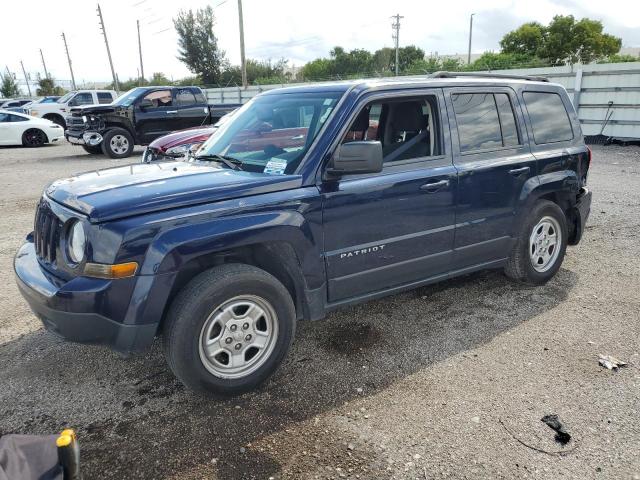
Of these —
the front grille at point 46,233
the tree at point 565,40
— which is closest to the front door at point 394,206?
the front grille at point 46,233

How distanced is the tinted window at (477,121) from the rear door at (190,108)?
12372 mm

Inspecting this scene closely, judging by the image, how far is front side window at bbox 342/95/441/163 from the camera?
3.66 m

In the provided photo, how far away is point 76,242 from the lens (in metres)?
2.78

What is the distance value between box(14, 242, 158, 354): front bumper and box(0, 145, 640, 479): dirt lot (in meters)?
0.52

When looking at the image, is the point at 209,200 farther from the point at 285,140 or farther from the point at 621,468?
the point at 621,468

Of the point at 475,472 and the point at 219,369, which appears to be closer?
the point at 475,472

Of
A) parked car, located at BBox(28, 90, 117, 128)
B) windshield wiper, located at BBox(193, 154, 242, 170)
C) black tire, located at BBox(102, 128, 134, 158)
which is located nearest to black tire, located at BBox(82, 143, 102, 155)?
black tire, located at BBox(102, 128, 134, 158)

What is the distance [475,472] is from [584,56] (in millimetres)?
51862

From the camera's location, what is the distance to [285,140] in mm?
3436

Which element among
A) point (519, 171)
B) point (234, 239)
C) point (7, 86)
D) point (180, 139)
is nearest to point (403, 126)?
point (519, 171)

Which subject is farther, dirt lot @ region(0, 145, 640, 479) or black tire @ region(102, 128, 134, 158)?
black tire @ region(102, 128, 134, 158)

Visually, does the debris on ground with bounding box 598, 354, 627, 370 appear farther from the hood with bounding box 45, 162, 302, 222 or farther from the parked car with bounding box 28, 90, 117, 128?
the parked car with bounding box 28, 90, 117, 128

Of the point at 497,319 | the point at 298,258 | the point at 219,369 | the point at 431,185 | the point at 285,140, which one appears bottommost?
the point at 497,319

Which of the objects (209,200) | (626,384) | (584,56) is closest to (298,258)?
(209,200)
